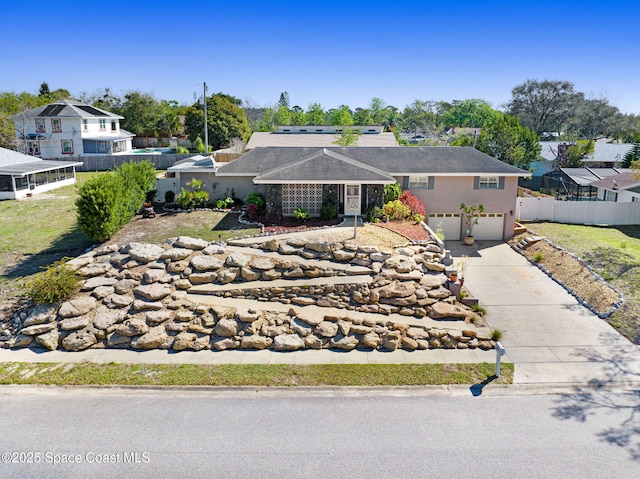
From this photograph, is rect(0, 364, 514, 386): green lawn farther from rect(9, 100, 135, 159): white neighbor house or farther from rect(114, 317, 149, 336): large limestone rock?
A: rect(9, 100, 135, 159): white neighbor house

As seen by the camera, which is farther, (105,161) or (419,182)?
(105,161)

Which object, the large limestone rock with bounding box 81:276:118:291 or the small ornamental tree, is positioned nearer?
the large limestone rock with bounding box 81:276:118:291

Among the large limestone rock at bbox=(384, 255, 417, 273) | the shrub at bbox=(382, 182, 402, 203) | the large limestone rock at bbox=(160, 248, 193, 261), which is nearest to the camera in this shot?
the large limestone rock at bbox=(384, 255, 417, 273)

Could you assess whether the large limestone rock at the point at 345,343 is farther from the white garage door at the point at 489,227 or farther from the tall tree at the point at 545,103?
the tall tree at the point at 545,103

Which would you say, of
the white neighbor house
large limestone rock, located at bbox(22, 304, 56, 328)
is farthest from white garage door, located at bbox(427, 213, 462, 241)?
the white neighbor house

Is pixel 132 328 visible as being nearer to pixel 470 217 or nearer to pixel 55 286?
pixel 55 286

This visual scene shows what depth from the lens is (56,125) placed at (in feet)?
162

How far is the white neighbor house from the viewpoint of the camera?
160ft

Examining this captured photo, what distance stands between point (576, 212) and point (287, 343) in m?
22.0

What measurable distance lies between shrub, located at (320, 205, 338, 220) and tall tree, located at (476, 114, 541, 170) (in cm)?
2565

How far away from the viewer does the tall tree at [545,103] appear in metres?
74.4

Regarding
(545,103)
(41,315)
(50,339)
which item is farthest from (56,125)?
(545,103)

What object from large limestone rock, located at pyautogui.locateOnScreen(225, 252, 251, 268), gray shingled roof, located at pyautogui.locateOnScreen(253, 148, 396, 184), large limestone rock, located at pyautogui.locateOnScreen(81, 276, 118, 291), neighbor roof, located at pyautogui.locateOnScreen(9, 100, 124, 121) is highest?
neighbor roof, located at pyautogui.locateOnScreen(9, 100, 124, 121)

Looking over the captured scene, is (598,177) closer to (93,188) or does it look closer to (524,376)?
(524,376)
